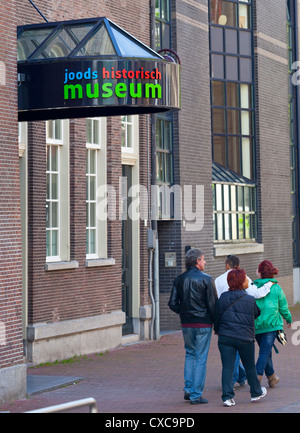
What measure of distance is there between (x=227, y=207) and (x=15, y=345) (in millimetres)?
11397

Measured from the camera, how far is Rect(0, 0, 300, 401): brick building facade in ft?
38.2

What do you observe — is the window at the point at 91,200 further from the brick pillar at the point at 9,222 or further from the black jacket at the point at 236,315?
the black jacket at the point at 236,315

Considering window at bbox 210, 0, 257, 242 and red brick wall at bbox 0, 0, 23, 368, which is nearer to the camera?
red brick wall at bbox 0, 0, 23, 368

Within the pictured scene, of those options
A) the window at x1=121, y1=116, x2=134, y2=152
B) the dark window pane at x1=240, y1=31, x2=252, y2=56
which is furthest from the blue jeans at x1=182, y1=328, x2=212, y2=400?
the dark window pane at x1=240, y1=31, x2=252, y2=56

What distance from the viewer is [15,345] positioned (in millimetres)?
10703

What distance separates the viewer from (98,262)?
15414 millimetres

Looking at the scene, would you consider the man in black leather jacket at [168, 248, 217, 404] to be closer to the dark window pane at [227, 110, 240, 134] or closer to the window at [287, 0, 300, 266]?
the dark window pane at [227, 110, 240, 134]

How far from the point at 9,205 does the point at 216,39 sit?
11.8 metres

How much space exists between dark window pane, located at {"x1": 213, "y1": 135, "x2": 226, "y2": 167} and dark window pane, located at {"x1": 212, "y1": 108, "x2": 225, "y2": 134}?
6.9 inches

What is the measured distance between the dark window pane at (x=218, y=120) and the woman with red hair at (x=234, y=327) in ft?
38.3

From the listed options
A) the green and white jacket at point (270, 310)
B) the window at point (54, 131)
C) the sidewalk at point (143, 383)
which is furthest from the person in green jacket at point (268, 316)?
the window at point (54, 131)

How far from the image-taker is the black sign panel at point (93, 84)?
10828 millimetres

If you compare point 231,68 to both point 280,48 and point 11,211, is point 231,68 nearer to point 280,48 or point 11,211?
point 280,48

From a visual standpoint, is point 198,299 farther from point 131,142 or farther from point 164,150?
point 164,150
